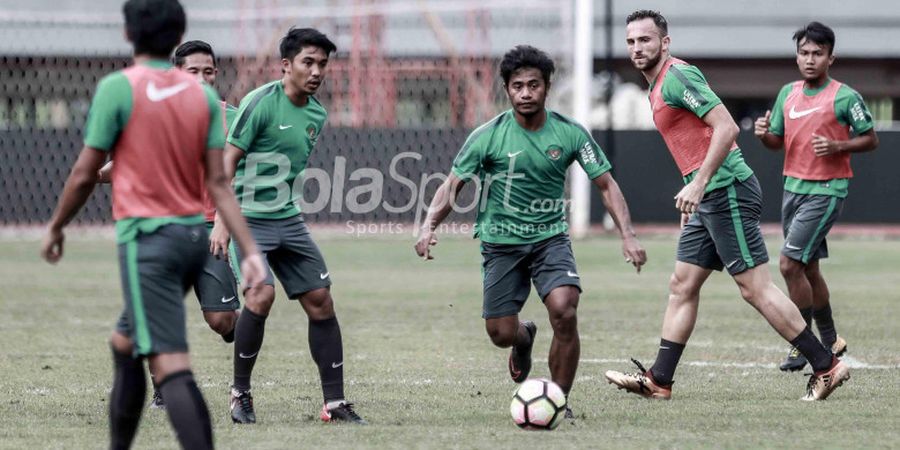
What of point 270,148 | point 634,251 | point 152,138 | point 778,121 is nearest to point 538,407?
point 634,251

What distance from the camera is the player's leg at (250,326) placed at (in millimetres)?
7152

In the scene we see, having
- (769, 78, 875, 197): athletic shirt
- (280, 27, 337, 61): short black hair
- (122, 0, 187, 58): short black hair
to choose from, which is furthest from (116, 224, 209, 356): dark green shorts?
(769, 78, 875, 197): athletic shirt

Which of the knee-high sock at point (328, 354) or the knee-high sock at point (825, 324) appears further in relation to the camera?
the knee-high sock at point (825, 324)

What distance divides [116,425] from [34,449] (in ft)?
3.22

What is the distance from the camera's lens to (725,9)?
106 ft

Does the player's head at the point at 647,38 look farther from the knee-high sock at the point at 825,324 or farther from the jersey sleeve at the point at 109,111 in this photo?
the jersey sleeve at the point at 109,111

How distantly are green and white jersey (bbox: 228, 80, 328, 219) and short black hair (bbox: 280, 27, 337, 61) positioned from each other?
20cm

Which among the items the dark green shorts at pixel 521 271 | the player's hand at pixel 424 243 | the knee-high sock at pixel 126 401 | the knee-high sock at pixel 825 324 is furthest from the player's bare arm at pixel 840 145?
the knee-high sock at pixel 126 401

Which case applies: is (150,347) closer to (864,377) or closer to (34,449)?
(34,449)

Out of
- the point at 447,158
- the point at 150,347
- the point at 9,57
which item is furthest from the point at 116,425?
the point at 9,57

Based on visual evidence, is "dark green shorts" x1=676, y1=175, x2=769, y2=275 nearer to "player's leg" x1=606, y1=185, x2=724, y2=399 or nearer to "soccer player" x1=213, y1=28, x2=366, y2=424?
"player's leg" x1=606, y1=185, x2=724, y2=399

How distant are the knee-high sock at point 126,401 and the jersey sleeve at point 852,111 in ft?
17.3

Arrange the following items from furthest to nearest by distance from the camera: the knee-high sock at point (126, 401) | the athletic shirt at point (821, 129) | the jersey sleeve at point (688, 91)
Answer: the athletic shirt at point (821, 129) → the jersey sleeve at point (688, 91) → the knee-high sock at point (126, 401)

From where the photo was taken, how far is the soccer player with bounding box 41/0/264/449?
511 centimetres
